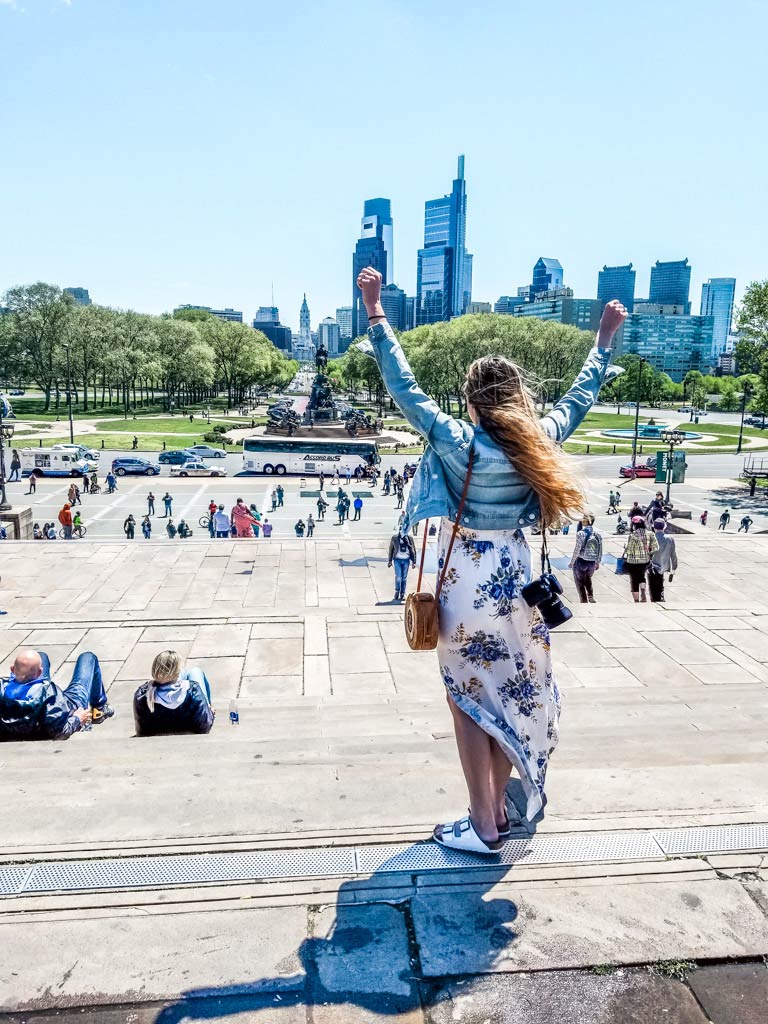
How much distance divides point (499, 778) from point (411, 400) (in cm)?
162

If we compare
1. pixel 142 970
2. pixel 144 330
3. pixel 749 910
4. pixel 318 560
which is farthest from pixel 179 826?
pixel 144 330

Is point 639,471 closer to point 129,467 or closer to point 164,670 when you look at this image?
point 129,467

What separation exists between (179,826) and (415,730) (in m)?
2.41

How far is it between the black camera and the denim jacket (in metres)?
0.23

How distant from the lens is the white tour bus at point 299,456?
1585 inches

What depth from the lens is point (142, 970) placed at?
2.44 m

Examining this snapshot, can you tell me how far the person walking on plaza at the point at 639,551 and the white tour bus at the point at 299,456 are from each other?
99.1 ft

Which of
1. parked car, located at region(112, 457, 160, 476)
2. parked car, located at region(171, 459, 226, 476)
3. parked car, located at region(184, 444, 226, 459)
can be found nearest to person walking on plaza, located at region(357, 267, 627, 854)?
parked car, located at region(112, 457, 160, 476)

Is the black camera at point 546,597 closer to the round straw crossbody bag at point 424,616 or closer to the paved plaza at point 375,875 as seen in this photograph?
the round straw crossbody bag at point 424,616

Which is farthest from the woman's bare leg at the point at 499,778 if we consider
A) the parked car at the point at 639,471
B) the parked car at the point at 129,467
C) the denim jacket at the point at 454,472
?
the parked car at the point at 639,471

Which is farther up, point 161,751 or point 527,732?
point 527,732

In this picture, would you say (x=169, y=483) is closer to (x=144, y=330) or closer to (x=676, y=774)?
(x=676, y=774)

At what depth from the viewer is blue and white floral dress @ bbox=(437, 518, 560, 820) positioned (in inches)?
114

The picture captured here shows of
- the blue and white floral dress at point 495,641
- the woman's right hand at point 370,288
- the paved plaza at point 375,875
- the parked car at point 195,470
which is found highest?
the woman's right hand at point 370,288
